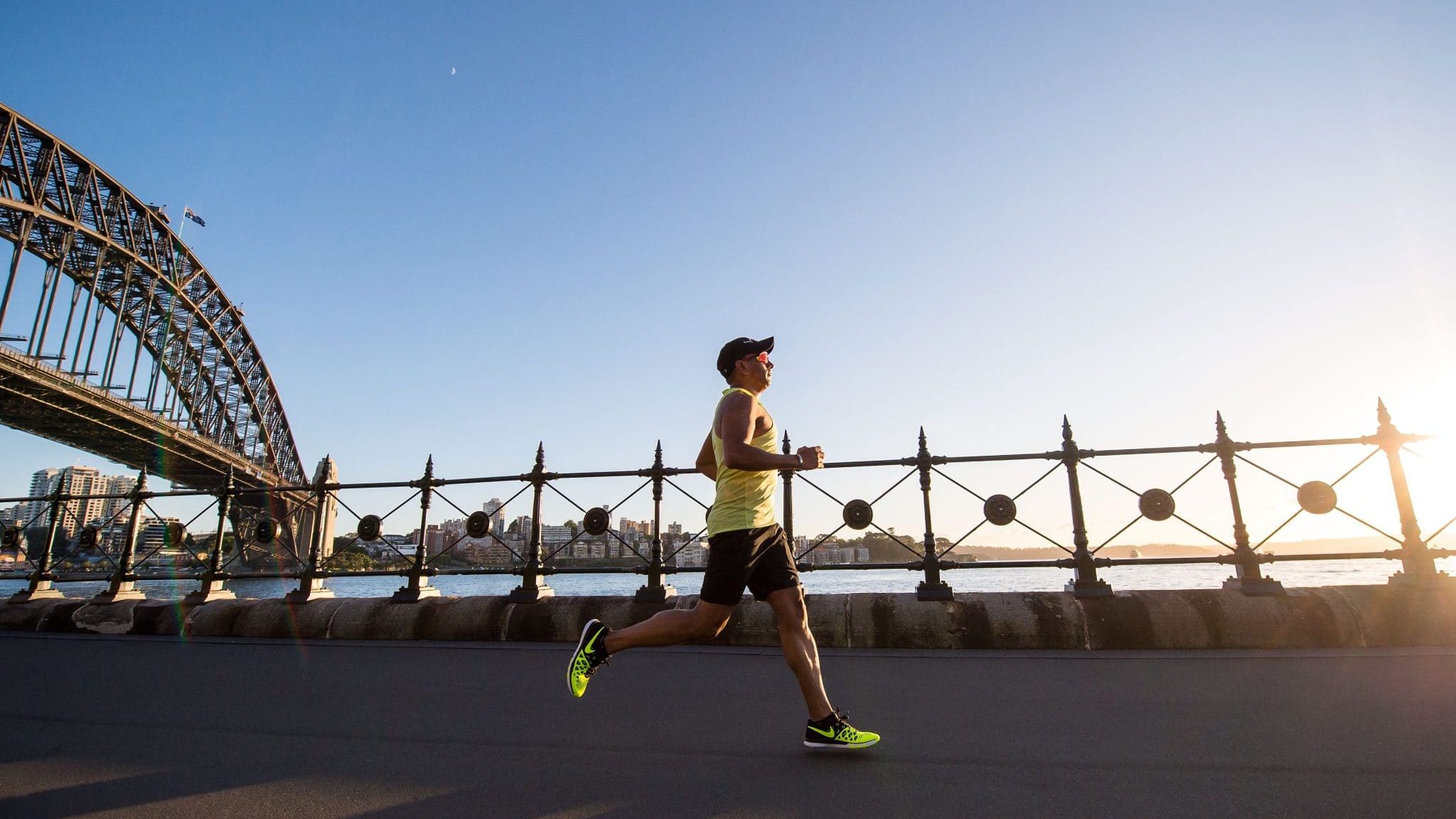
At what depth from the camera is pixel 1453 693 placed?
3.21 m

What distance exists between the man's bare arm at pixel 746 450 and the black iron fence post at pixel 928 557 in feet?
9.62

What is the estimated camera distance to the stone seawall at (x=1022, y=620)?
470 cm

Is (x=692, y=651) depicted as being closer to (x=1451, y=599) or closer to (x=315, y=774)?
(x=315, y=774)

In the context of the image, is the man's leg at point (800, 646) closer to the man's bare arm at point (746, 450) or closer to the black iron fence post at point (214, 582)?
the man's bare arm at point (746, 450)

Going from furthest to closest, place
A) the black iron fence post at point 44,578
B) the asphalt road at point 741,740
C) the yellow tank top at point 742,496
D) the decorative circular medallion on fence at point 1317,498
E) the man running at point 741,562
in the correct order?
the black iron fence post at point 44,578 < the decorative circular medallion on fence at point 1317,498 < the yellow tank top at point 742,496 < the man running at point 741,562 < the asphalt road at point 741,740

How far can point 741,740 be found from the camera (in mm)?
2662

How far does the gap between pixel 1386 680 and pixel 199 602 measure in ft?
31.4

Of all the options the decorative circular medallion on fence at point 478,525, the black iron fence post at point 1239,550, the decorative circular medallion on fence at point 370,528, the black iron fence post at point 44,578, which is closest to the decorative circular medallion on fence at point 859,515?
the black iron fence post at point 1239,550

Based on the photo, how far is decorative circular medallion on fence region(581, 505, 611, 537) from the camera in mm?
6570

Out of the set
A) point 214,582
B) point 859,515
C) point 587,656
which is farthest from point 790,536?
point 214,582

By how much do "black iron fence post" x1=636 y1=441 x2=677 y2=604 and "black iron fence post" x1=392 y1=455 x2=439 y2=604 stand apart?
220cm

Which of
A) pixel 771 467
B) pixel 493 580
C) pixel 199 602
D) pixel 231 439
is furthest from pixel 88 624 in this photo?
pixel 231 439

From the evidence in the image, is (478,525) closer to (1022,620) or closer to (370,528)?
(370,528)

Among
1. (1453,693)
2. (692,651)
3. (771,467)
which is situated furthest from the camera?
(692,651)
